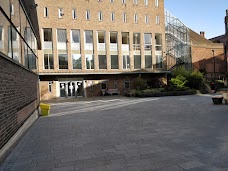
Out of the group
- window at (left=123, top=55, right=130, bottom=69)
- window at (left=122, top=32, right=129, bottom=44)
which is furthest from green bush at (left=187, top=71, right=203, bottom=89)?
window at (left=122, top=32, right=129, bottom=44)

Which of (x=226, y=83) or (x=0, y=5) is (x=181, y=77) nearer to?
(x=226, y=83)

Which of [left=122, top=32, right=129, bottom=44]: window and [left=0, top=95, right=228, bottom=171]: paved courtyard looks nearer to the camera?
[left=0, top=95, right=228, bottom=171]: paved courtyard

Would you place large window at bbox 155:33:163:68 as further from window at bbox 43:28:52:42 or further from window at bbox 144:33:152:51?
window at bbox 43:28:52:42

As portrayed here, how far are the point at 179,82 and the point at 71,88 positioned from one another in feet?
45.7

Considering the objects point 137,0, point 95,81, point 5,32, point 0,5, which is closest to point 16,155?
point 5,32

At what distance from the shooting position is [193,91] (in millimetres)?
26297

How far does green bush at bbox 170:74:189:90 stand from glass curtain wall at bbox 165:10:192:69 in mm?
5469

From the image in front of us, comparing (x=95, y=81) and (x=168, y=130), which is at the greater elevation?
(x=95, y=81)

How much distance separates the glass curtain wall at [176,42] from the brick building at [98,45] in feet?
4.35

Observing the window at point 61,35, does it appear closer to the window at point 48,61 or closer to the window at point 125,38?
the window at point 48,61

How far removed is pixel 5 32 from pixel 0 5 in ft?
2.87

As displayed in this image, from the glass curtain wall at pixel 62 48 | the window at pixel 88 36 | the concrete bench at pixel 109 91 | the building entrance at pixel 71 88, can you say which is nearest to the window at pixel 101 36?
the window at pixel 88 36

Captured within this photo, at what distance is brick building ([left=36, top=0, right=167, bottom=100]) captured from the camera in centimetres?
2667

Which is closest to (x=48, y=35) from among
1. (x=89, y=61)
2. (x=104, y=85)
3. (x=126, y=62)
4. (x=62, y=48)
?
(x=62, y=48)
